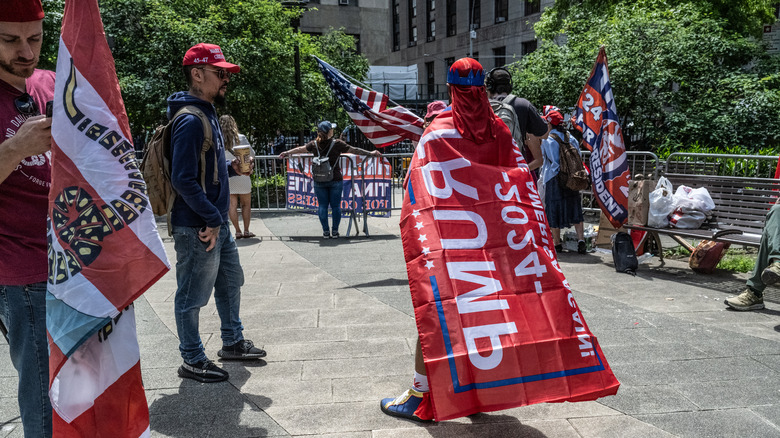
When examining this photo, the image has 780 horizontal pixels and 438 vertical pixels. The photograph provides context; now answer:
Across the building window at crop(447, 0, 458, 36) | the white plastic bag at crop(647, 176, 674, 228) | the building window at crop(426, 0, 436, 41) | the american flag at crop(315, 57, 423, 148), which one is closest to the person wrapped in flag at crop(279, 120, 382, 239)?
the american flag at crop(315, 57, 423, 148)

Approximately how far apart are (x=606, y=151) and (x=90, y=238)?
22.1 ft

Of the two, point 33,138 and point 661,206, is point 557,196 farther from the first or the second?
point 33,138

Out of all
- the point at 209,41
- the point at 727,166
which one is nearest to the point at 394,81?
the point at 209,41

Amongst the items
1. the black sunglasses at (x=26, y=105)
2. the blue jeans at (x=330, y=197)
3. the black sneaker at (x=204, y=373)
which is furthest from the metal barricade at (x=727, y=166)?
the black sunglasses at (x=26, y=105)

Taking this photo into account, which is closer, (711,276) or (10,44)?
(10,44)

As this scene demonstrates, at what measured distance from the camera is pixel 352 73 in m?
21.3

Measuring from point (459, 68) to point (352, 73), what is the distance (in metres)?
18.5

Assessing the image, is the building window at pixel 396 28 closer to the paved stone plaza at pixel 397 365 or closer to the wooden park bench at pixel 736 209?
the wooden park bench at pixel 736 209

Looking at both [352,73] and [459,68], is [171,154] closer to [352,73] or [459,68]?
[459,68]

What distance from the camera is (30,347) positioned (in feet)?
7.86

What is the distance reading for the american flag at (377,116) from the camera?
23.2 ft

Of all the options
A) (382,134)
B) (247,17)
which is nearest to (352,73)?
(247,17)

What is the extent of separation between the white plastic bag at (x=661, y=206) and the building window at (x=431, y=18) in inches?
1816

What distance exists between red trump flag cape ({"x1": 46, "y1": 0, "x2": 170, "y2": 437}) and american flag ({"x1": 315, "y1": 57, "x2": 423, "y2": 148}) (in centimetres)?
500
